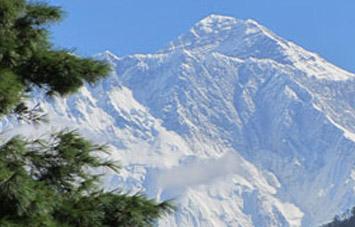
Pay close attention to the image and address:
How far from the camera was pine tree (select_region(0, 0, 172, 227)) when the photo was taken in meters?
8.70

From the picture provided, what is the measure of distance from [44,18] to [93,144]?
43.8 inches

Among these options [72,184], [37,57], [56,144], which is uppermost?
[37,57]

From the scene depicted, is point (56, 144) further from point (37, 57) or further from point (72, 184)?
point (37, 57)

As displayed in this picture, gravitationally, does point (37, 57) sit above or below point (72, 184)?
above

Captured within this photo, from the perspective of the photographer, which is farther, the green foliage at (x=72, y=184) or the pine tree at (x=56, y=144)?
the pine tree at (x=56, y=144)

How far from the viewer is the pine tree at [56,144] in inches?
342

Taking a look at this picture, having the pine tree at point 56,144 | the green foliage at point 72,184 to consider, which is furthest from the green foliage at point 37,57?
the green foliage at point 72,184

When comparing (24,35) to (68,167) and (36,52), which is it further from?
(68,167)

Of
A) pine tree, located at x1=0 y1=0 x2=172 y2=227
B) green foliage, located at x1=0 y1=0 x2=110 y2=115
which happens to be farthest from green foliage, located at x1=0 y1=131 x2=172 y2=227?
green foliage, located at x1=0 y1=0 x2=110 y2=115

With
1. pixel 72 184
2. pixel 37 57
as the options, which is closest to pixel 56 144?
pixel 72 184

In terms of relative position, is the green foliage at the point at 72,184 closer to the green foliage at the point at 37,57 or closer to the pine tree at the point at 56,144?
the pine tree at the point at 56,144

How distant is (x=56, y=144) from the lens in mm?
9125

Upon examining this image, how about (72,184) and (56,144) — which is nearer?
(56,144)

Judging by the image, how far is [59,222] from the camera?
8.62 m
